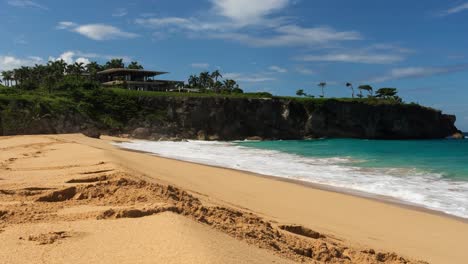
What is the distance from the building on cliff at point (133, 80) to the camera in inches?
2935

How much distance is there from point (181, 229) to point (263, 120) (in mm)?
62381

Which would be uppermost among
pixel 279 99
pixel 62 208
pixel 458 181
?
pixel 279 99

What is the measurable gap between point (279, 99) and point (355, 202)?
5948cm

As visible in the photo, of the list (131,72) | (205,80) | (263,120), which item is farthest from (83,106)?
(205,80)

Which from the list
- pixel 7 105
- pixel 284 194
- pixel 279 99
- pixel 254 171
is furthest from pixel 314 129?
pixel 284 194

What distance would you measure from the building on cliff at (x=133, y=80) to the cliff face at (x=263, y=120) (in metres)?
17.3

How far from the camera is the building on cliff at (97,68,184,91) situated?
74.6m

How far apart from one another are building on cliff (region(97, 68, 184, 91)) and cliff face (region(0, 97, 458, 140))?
17.3 m

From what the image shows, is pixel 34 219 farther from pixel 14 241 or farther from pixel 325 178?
pixel 325 178

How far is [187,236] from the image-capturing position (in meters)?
3.32

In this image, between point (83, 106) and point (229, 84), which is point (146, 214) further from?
point (229, 84)

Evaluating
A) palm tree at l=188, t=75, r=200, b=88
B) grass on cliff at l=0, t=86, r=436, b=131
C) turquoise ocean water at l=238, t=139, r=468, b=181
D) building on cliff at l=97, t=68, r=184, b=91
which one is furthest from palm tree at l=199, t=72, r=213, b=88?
turquoise ocean water at l=238, t=139, r=468, b=181

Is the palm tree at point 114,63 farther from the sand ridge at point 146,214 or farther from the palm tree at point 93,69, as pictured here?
the sand ridge at point 146,214

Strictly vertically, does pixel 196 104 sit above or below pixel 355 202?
above
